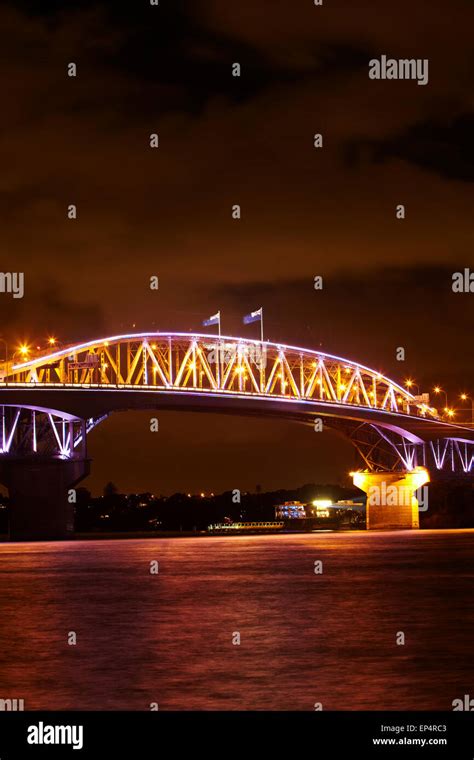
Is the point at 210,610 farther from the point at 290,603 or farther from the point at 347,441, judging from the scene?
the point at 347,441

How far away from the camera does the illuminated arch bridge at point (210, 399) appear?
105812mm

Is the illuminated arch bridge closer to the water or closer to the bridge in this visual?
the bridge

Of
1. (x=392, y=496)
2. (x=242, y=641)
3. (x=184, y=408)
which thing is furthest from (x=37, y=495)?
(x=242, y=641)

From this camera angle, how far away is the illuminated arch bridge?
347 ft

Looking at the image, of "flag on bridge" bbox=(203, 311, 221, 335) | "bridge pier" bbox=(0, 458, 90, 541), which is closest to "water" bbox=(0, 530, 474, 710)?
"bridge pier" bbox=(0, 458, 90, 541)

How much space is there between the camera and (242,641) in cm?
2469

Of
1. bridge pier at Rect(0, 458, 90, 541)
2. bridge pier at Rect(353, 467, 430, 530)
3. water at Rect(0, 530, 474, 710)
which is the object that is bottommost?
water at Rect(0, 530, 474, 710)

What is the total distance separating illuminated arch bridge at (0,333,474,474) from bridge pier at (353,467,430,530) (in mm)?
1609

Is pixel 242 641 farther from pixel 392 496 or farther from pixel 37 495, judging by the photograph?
pixel 392 496

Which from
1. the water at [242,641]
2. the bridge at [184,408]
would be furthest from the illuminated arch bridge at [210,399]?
the water at [242,641]

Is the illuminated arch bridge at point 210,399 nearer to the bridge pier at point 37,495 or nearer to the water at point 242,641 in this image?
the bridge pier at point 37,495

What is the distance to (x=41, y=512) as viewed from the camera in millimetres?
103312

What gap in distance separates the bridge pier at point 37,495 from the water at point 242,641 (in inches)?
2237

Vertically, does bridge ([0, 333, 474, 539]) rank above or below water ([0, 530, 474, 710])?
above
